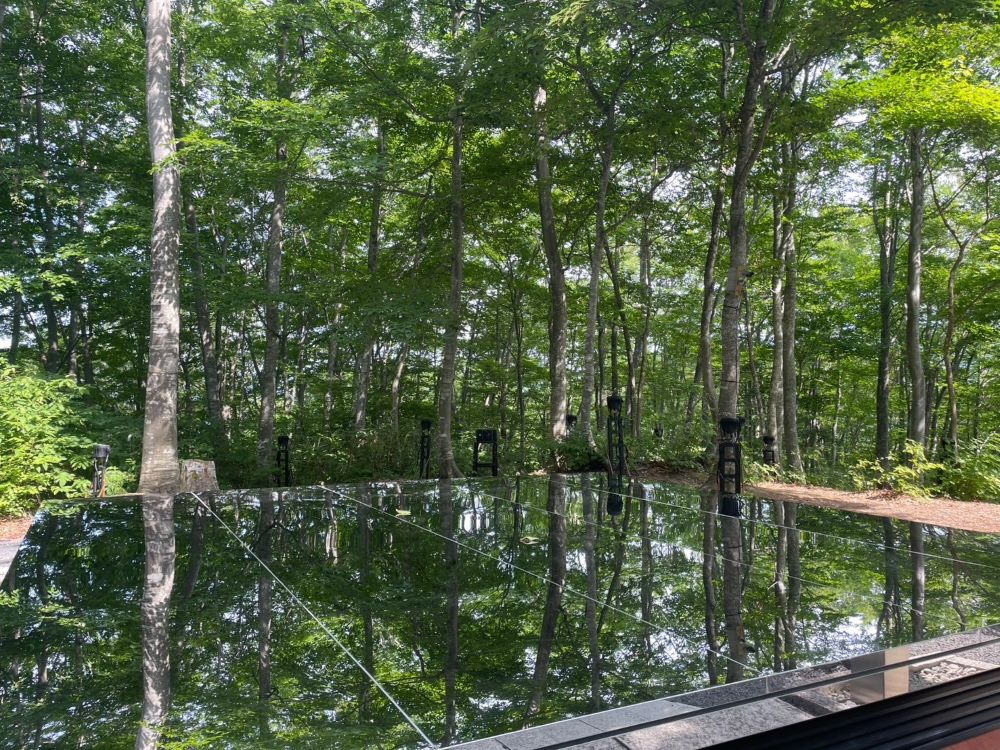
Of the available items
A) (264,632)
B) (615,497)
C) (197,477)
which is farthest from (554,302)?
(264,632)

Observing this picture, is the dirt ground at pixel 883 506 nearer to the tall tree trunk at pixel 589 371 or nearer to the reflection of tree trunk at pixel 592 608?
the tall tree trunk at pixel 589 371

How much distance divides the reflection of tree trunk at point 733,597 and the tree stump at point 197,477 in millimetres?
5923

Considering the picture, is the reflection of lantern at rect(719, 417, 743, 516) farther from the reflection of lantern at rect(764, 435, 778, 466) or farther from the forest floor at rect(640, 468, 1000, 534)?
the reflection of lantern at rect(764, 435, 778, 466)

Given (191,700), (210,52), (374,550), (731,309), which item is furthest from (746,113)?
(210,52)

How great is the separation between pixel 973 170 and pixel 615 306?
743 cm

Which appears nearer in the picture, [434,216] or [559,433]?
[559,433]

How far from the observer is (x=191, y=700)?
148 centimetres

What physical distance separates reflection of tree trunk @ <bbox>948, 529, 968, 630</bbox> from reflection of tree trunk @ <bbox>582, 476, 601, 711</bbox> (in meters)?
1.23

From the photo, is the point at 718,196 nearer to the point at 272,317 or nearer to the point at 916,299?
the point at 916,299

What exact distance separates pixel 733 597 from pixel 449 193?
937cm

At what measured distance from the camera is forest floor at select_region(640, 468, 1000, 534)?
6785 millimetres

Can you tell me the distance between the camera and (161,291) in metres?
7.45

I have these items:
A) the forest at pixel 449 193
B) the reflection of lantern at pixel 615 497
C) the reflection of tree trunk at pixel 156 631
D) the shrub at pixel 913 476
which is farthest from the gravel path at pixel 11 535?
the shrub at pixel 913 476

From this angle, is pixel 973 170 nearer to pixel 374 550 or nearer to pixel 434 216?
pixel 434 216
